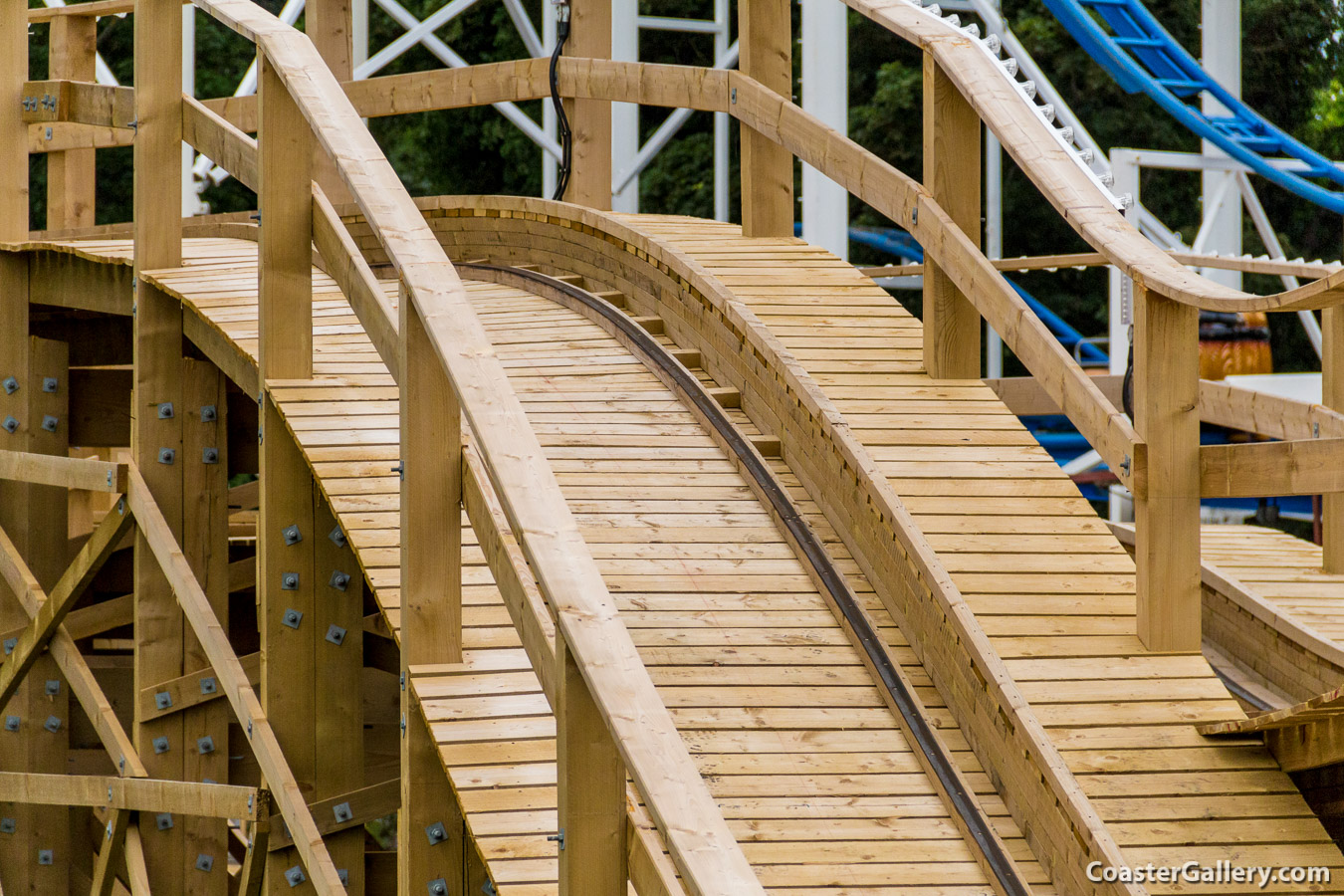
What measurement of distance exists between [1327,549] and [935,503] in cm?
263

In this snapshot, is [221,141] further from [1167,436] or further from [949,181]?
[1167,436]

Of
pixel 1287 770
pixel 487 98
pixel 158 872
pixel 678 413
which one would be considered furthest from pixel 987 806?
pixel 487 98

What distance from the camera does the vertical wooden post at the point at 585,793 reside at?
253cm

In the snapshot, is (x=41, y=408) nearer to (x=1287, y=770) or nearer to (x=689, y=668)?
(x=689, y=668)

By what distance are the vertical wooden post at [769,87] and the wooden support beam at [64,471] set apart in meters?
2.63

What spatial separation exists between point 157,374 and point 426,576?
233 cm

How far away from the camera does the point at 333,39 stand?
773 cm

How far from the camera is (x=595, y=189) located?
731 cm

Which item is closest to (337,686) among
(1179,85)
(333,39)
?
(333,39)

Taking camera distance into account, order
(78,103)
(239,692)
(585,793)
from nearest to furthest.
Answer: (585,793), (239,692), (78,103)

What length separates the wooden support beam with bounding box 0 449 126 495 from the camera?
18.2 ft

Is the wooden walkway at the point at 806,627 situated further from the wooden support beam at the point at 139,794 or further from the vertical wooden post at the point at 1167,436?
the wooden support beam at the point at 139,794

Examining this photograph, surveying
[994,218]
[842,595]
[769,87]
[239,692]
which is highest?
[994,218]

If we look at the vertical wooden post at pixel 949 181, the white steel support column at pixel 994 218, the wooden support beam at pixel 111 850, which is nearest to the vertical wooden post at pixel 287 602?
the wooden support beam at pixel 111 850
